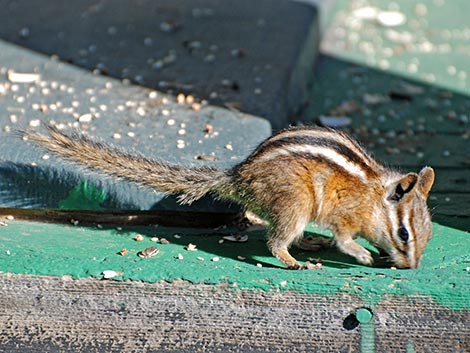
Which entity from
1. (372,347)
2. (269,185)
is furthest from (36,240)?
(372,347)

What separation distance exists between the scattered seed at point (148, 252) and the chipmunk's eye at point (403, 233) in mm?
1071

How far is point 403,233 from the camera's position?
381 cm

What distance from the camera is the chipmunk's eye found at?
12.5 ft

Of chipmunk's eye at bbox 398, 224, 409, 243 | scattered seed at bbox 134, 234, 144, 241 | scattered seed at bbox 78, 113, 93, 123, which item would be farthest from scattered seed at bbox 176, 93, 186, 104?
chipmunk's eye at bbox 398, 224, 409, 243

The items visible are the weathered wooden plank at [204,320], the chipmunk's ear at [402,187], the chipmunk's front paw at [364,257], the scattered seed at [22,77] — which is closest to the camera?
the weathered wooden plank at [204,320]

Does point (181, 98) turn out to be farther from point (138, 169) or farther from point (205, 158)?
point (138, 169)

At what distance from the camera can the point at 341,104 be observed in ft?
21.1

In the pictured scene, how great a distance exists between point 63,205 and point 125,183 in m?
0.34

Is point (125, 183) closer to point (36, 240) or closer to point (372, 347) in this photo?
point (36, 240)

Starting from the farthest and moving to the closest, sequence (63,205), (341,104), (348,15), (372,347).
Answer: (348,15) < (341,104) < (63,205) < (372,347)

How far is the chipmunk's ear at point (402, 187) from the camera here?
3.76 m

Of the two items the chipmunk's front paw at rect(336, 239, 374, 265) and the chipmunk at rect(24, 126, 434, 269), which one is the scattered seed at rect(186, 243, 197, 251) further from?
the chipmunk's front paw at rect(336, 239, 374, 265)

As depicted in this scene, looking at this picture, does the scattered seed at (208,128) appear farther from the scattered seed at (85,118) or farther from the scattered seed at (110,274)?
the scattered seed at (110,274)

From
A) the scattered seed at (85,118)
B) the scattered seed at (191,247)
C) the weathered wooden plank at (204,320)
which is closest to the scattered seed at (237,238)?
the scattered seed at (191,247)
